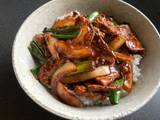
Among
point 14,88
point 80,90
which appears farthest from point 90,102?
point 14,88

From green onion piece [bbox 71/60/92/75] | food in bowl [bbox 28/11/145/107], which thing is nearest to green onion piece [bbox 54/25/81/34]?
food in bowl [bbox 28/11/145/107]

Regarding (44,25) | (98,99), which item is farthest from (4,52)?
(98,99)

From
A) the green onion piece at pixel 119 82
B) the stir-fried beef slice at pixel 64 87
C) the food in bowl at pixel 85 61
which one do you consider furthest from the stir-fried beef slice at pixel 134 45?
the stir-fried beef slice at pixel 64 87

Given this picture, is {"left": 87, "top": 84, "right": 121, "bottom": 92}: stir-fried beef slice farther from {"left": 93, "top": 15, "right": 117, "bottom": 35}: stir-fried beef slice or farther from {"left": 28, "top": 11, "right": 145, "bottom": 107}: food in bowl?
{"left": 93, "top": 15, "right": 117, "bottom": 35}: stir-fried beef slice

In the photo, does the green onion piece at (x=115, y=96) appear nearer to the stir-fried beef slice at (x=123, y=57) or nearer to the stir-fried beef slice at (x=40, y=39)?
the stir-fried beef slice at (x=123, y=57)

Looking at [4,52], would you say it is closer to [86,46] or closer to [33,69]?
[33,69]

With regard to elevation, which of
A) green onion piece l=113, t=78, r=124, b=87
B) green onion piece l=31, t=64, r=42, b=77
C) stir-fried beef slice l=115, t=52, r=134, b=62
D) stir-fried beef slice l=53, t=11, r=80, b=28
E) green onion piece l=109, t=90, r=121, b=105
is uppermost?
stir-fried beef slice l=53, t=11, r=80, b=28
